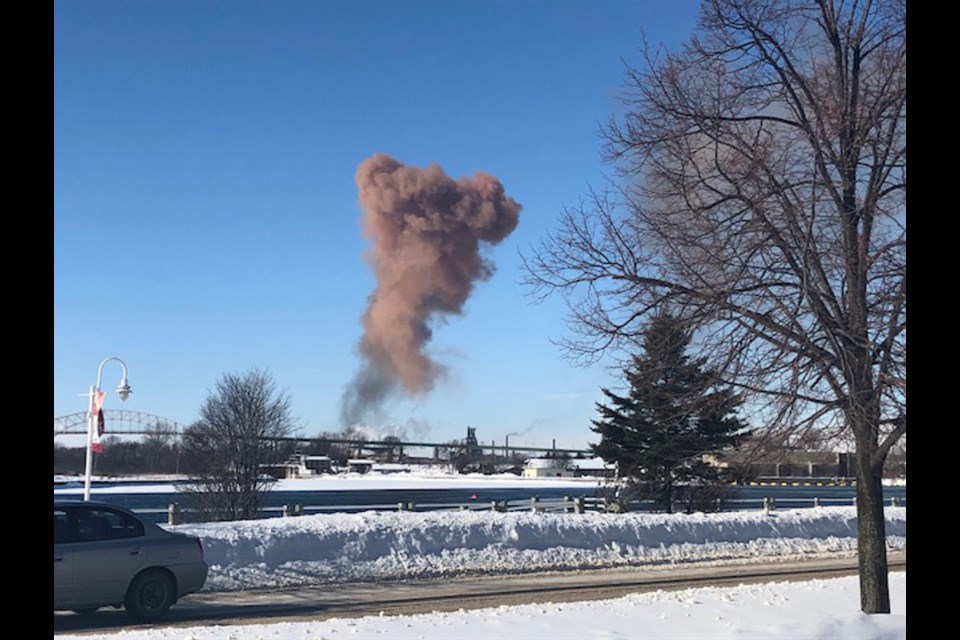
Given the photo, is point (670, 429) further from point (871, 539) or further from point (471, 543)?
point (471, 543)

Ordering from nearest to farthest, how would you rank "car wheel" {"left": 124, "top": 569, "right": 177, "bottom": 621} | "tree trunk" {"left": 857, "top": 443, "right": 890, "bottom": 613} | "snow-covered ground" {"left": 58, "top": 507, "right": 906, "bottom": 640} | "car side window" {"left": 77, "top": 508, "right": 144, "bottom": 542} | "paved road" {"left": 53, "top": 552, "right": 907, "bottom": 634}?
"snow-covered ground" {"left": 58, "top": 507, "right": 906, "bottom": 640} → "tree trunk" {"left": 857, "top": 443, "right": 890, "bottom": 613} → "car side window" {"left": 77, "top": 508, "right": 144, "bottom": 542} → "car wheel" {"left": 124, "top": 569, "right": 177, "bottom": 621} → "paved road" {"left": 53, "top": 552, "right": 907, "bottom": 634}

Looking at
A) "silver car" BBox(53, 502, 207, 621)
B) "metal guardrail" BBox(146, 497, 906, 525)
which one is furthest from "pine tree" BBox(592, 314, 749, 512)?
"silver car" BBox(53, 502, 207, 621)

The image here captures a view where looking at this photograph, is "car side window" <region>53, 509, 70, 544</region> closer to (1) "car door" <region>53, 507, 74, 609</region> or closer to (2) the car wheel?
(1) "car door" <region>53, 507, 74, 609</region>

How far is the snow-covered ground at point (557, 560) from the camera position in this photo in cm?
902

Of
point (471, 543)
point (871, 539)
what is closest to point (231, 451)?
point (471, 543)

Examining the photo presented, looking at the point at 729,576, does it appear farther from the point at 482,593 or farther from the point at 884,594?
the point at 884,594

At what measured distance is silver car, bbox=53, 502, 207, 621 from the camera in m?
10.7

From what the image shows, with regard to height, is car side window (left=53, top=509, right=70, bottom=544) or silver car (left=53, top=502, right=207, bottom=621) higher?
car side window (left=53, top=509, right=70, bottom=544)

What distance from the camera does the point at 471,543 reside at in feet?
62.7

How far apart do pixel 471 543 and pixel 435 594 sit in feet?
16.9

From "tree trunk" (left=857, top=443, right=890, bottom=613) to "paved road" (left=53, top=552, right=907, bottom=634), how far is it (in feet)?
14.7

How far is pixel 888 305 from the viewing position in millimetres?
9039
